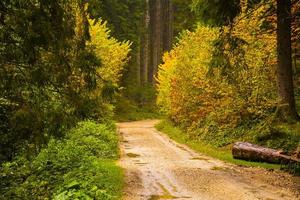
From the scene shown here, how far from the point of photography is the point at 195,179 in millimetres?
11656

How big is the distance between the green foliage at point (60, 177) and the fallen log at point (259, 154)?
4.85 m

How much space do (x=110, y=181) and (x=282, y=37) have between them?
28.5 ft

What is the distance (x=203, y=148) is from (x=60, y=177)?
9.02 m

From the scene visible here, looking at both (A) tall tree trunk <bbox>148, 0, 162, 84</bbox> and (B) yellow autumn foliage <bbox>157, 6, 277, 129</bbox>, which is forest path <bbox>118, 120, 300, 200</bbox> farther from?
(A) tall tree trunk <bbox>148, 0, 162, 84</bbox>

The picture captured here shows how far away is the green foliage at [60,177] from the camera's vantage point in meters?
9.34

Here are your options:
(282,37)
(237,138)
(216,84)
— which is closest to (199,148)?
(237,138)

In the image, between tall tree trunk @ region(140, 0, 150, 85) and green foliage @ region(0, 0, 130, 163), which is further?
tall tree trunk @ region(140, 0, 150, 85)

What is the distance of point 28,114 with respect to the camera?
7621 millimetres

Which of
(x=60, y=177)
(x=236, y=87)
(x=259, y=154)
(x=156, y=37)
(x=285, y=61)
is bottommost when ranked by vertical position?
(x=60, y=177)

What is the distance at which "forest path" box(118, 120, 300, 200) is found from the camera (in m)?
9.88

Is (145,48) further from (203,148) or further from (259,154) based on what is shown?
(259,154)

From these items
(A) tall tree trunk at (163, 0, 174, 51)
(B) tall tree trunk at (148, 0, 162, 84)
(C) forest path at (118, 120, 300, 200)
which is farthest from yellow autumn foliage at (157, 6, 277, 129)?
(A) tall tree trunk at (163, 0, 174, 51)

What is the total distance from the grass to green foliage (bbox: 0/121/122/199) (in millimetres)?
4620

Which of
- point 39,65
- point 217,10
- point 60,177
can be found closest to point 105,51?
point 217,10
